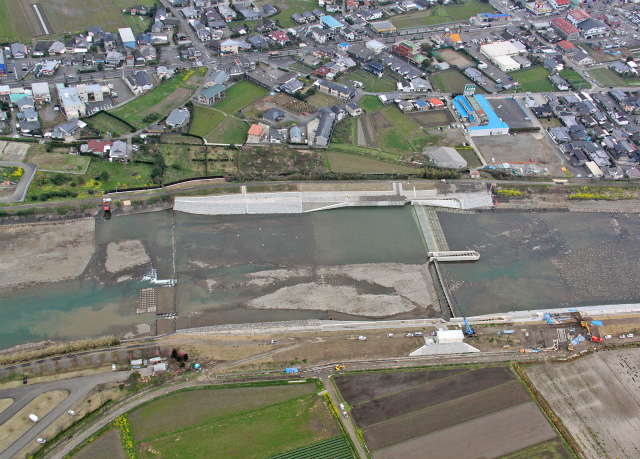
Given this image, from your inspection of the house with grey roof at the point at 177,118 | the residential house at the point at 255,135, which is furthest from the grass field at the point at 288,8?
the residential house at the point at 255,135

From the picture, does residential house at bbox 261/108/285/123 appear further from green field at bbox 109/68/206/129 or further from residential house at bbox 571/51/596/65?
residential house at bbox 571/51/596/65

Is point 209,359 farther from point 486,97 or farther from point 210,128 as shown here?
point 486,97

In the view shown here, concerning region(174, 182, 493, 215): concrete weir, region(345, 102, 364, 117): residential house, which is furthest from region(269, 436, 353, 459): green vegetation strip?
region(345, 102, 364, 117): residential house

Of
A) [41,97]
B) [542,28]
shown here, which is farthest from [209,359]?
[542,28]

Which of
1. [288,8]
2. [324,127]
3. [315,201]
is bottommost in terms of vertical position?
[315,201]

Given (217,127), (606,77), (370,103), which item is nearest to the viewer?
(217,127)

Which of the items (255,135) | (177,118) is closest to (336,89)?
(255,135)

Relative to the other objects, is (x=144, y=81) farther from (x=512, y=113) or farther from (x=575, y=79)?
(x=575, y=79)

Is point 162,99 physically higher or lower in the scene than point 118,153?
higher
